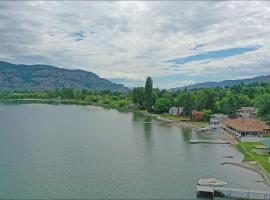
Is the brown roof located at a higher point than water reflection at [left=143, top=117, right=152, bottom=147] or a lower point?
higher

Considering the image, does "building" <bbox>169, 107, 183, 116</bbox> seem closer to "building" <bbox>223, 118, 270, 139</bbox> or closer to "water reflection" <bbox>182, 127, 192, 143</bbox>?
"water reflection" <bbox>182, 127, 192, 143</bbox>

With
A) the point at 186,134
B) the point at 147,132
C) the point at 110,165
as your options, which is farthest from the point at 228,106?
the point at 110,165

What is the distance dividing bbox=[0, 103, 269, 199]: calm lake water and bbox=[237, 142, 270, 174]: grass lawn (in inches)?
48.3

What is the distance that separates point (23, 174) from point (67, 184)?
21.1 ft

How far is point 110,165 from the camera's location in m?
40.6

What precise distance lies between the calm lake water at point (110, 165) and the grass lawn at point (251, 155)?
4.03 ft

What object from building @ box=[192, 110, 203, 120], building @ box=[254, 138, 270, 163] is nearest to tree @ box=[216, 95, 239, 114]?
building @ box=[192, 110, 203, 120]

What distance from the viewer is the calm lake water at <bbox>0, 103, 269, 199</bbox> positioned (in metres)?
31.6

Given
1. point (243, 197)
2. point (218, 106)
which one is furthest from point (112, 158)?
point (218, 106)

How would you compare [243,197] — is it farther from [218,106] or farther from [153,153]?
[218,106]

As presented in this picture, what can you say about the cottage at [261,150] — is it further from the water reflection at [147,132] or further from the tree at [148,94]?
the tree at [148,94]

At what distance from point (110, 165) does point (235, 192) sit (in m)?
15.8

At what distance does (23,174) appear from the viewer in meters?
36.5

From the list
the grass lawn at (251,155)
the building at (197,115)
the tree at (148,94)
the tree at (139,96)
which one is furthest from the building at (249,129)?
the tree at (139,96)
